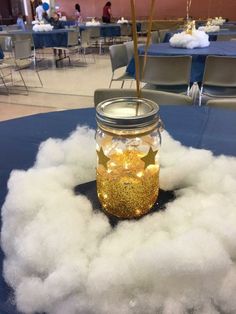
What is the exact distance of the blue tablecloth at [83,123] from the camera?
88 centimetres

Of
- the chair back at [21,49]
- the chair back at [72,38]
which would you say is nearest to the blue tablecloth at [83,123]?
the chair back at [21,49]

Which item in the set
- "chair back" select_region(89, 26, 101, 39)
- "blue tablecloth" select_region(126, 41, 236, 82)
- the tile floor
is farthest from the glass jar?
"chair back" select_region(89, 26, 101, 39)

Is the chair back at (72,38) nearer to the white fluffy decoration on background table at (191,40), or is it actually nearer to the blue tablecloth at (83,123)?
the white fluffy decoration on background table at (191,40)

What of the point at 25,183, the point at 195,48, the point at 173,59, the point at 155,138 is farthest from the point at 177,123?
the point at 195,48

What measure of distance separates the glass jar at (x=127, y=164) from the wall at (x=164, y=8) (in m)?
9.86

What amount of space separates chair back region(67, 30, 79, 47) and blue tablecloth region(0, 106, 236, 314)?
5208 mm

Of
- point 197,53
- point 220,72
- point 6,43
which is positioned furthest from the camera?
point 6,43

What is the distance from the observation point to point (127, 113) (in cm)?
57

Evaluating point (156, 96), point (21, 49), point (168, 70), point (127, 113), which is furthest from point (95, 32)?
point (127, 113)

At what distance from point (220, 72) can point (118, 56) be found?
1.31 meters

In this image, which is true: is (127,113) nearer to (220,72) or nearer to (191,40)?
(220,72)

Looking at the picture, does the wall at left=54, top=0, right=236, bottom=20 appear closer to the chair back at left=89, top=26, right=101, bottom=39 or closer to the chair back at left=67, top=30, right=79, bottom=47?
the chair back at left=89, top=26, right=101, bottom=39

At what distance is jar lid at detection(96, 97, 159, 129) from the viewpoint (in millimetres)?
524

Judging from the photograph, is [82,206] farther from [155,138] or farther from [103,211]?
[155,138]
